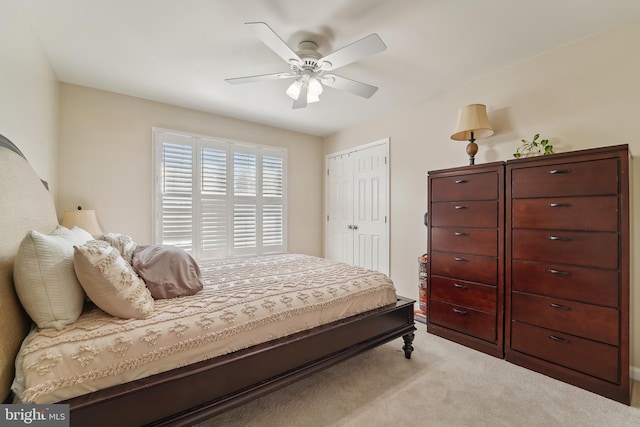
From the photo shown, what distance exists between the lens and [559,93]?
2.43 metres

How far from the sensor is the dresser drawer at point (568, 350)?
72.5 inches

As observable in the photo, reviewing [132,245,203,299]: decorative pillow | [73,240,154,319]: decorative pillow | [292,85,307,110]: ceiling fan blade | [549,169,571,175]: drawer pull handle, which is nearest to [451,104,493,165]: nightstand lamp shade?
[549,169,571,175]: drawer pull handle

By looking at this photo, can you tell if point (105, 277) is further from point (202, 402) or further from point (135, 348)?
point (202, 402)

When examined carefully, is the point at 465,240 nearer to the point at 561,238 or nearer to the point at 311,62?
the point at 561,238

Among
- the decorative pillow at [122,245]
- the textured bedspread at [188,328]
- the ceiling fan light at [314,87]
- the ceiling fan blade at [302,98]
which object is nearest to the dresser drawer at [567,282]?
the textured bedspread at [188,328]

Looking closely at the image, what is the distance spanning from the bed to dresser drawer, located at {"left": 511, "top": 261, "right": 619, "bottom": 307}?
1.09 metres

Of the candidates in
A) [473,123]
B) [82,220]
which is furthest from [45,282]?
[473,123]

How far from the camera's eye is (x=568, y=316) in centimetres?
201

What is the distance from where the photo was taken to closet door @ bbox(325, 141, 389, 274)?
4031mm

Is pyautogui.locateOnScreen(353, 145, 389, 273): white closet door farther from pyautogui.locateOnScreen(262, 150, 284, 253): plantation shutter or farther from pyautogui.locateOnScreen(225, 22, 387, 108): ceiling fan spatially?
pyautogui.locateOnScreen(225, 22, 387, 108): ceiling fan

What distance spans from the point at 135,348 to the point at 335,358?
1248 millimetres

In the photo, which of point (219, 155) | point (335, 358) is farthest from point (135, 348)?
point (219, 155)

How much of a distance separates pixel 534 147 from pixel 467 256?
47.5 inches

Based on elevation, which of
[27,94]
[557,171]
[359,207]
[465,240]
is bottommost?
[465,240]
